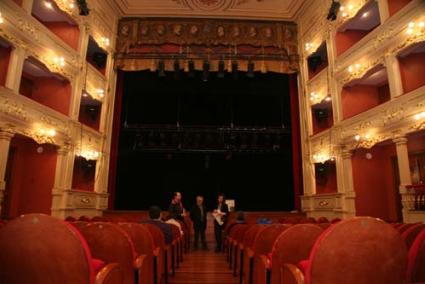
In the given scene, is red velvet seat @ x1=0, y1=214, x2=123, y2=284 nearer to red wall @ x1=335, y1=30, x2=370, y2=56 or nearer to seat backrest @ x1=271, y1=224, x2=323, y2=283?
seat backrest @ x1=271, y1=224, x2=323, y2=283

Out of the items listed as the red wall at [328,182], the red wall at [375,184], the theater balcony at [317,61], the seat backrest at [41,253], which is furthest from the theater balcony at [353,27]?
the seat backrest at [41,253]

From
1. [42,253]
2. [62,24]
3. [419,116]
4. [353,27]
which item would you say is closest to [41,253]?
[42,253]

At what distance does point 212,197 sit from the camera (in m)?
13.1

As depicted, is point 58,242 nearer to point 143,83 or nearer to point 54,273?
point 54,273

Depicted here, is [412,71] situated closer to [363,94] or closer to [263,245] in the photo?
[363,94]

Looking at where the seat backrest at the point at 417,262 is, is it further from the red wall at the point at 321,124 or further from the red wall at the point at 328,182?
the red wall at the point at 321,124

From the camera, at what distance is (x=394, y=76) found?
6.86 m

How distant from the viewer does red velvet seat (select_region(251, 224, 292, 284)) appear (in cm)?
250

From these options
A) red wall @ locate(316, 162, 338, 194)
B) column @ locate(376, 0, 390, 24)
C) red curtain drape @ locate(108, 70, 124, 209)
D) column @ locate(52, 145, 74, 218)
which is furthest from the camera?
red curtain drape @ locate(108, 70, 124, 209)

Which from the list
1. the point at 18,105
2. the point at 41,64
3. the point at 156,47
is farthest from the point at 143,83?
the point at 18,105

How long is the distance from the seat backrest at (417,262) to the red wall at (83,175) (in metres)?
9.37

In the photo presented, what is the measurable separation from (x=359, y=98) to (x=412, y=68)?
197 centimetres

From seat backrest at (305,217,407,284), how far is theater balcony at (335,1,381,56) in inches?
347

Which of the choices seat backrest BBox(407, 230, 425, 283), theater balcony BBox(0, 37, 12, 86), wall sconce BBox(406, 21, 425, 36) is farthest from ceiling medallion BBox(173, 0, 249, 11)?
seat backrest BBox(407, 230, 425, 283)
